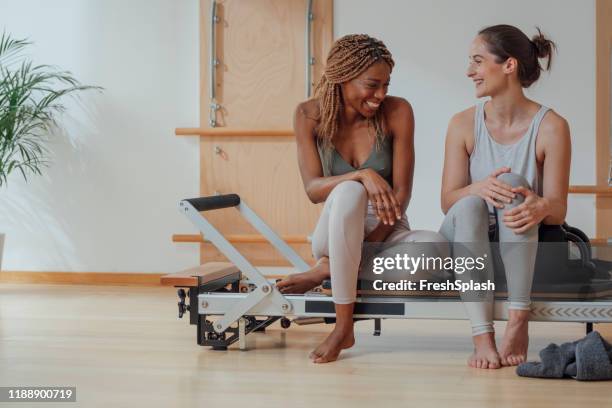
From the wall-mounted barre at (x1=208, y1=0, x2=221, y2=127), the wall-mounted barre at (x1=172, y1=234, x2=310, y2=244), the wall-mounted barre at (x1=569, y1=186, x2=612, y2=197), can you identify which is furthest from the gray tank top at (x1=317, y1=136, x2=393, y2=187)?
the wall-mounted barre at (x1=208, y1=0, x2=221, y2=127)

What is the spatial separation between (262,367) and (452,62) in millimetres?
2677

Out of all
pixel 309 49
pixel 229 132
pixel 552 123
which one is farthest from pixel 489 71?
pixel 229 132

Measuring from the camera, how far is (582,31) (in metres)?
4.71

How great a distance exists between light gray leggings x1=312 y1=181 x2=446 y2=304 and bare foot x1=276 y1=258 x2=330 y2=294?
18 cm

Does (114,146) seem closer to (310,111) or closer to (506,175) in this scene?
(310,111)

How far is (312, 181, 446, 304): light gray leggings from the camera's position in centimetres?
260

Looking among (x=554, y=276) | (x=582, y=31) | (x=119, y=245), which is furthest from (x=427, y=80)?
(x=554, y=276)

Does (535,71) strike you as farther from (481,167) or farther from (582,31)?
(582,31)

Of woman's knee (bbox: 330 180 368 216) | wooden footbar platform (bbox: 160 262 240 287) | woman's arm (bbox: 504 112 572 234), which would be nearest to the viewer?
woman's arm (bbox: 504 112 572 234)

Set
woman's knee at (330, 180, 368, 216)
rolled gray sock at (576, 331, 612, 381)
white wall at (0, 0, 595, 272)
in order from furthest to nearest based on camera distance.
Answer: white wall at (0, 0, 595, 272) < woman's knee at (330, 180, 368, 216) < rolled gray sock at (576, 331, 612, 381)

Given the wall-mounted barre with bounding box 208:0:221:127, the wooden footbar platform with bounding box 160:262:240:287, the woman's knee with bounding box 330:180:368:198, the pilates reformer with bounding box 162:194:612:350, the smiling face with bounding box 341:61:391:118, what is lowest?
the pilates reformer with bounding box 162:194:612:350

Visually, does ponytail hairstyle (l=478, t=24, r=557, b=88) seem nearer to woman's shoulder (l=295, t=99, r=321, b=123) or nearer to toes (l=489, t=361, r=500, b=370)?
woman's shoulder (l=295, t=99, r=321, b=123)

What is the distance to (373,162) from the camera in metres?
2.80

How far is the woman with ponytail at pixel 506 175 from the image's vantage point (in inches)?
98.7
